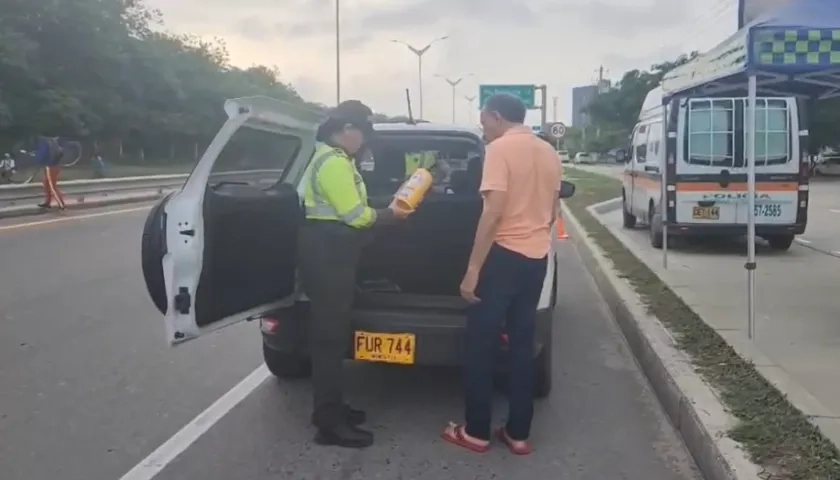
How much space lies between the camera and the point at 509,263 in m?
4.94

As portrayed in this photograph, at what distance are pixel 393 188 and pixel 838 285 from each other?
5838mm

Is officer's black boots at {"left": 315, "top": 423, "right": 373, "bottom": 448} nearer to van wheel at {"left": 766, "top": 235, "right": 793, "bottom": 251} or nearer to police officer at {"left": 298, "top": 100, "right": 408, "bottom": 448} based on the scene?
police officer at {"left": 298, "top": 100, "right": 408, "bottom": 448}

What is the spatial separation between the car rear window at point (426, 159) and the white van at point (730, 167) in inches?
272

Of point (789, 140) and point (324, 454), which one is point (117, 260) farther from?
point (789, 140)

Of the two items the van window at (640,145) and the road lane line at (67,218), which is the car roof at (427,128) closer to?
the van window at (640,145)

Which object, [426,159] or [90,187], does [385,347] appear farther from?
[90,187]

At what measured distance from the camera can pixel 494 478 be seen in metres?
4.77

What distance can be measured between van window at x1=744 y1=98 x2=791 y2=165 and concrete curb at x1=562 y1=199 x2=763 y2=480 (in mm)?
4634

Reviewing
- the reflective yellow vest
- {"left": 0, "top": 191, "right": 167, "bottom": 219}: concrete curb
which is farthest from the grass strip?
{"left": 0, "top": 191, "right": 167, "bottom": 219}: concrete curb

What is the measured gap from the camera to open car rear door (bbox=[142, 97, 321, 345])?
466cm

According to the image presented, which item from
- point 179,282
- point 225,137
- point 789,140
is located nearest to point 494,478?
point 179,282

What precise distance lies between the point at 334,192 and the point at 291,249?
0.59 metres

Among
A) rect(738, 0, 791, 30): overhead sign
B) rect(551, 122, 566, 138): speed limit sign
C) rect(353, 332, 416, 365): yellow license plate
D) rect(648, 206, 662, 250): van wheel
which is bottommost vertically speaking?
rect(353, 332, 416, 365): yellow license plate

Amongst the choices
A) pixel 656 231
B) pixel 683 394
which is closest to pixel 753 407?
pixel 683 394
